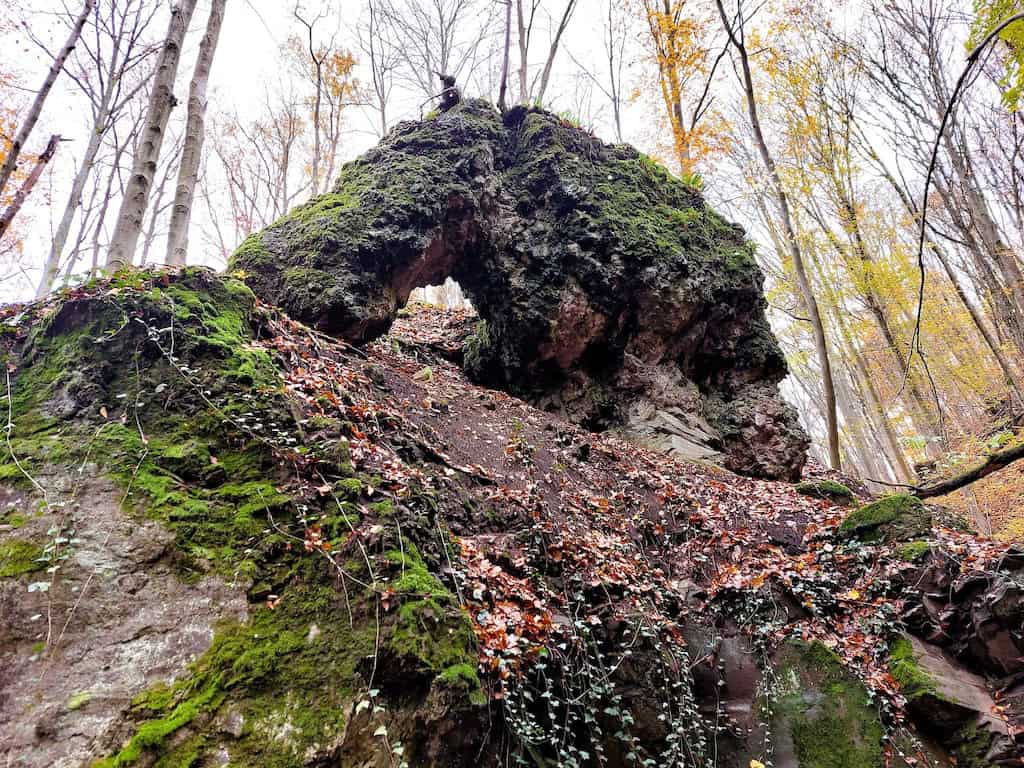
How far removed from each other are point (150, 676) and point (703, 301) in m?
8.63

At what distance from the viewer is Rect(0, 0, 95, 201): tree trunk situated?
4.64 meters

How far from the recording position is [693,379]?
906cm

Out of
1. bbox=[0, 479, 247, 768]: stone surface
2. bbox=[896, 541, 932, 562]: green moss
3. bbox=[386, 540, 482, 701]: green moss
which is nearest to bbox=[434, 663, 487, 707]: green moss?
bbox=[386, 540, 482, 701]: green moss

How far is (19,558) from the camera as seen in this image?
230cm

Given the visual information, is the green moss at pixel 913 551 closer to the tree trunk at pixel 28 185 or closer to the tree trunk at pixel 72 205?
the tree trunk at pixel 28 185

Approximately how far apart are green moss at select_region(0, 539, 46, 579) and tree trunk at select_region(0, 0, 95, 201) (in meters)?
4.37

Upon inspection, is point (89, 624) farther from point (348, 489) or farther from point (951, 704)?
point (951, 704)

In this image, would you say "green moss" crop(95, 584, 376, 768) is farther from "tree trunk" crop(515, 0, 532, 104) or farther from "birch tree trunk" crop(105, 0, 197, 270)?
"tree trunk" crop(515, 0, 532, 104)

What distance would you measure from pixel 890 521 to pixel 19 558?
6643 mm

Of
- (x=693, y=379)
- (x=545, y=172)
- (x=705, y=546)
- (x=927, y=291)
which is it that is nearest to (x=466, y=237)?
(x=545, y=172)

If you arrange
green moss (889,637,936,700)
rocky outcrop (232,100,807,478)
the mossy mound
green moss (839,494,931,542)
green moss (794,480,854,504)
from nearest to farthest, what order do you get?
the mossy mound, green moss (889,637,936,700), green moss (839,494,931,542), green moss (794,480,854,504), rocky outcrop (232,100,807,478)

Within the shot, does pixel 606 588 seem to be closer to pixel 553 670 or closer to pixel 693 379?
pixel 553 670

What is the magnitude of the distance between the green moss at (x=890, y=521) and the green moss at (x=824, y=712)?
5.16 ft

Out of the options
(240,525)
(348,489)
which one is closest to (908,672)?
(348,489)
